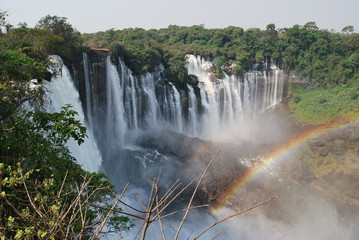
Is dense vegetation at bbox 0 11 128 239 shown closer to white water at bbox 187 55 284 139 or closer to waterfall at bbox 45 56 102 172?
waterfall at bbox 45 56 102 172

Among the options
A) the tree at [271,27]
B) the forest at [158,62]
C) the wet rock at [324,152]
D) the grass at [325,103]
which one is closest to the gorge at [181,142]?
the forest at [158,62]

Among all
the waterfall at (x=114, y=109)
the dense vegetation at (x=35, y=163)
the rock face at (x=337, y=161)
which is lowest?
the rock face at (x=337, y=161)

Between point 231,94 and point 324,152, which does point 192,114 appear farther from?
point 324,152

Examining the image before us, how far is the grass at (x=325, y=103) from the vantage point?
31766 millimetres

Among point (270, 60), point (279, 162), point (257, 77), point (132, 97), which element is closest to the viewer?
point (132, 97)

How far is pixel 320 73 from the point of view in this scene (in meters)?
37.3

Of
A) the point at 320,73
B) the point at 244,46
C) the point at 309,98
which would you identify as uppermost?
the point at 244,46

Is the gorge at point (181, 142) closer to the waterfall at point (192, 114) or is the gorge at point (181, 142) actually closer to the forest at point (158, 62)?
the waterfall at point (192, 114)

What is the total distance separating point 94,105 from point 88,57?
9.92 ft

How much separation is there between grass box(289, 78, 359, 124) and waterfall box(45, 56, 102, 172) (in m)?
24.9

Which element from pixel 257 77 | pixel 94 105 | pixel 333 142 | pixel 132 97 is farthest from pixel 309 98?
pixel 94 105

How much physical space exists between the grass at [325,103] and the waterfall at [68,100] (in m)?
24.9

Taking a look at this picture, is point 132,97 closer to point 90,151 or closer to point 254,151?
point 90,151

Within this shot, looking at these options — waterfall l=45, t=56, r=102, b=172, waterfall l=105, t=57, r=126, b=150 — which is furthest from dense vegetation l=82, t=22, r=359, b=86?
waterfall l=45, t=56, r=102, b=172
